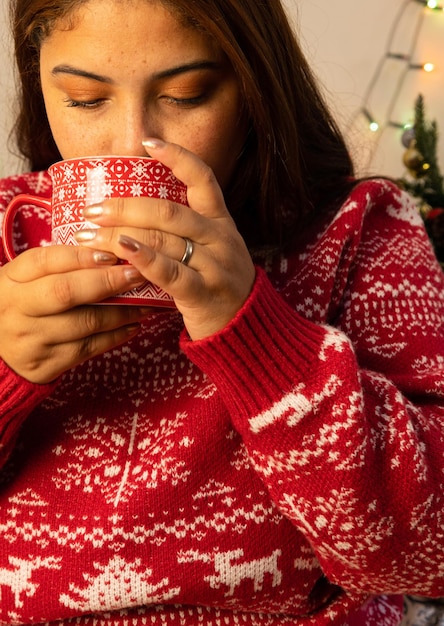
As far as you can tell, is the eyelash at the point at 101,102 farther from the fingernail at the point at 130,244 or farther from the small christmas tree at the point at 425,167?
the small christmas tree at the point at 425,167

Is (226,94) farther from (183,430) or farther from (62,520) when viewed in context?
(62,520)

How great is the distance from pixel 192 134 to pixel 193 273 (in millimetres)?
252

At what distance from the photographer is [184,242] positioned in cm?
56

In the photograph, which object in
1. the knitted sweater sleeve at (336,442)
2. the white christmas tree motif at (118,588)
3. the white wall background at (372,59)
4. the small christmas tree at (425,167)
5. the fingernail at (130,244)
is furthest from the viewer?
the white wall background at (372,59)

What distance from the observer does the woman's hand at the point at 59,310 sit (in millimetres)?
567

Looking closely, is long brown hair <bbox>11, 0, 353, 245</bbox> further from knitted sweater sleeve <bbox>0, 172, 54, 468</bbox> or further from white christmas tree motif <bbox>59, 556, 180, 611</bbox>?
white christmas tree motif <bbox>59, 556, 180, 611</bbox>

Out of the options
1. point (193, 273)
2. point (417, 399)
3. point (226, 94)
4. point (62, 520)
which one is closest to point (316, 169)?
point (226, 94)

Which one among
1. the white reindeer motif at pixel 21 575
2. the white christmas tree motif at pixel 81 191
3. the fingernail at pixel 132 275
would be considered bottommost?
the white reindeer motif at pixel 21 575

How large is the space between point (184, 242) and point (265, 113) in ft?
1.05

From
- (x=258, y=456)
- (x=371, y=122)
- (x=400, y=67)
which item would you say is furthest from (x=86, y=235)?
(x=400, y=67)

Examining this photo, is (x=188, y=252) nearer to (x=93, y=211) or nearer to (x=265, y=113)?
(x=93, y=211)

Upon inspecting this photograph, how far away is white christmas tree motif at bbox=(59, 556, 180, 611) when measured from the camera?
75 centimetres

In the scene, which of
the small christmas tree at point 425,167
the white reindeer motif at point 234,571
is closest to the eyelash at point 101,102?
the white reindeer motif at point 234,571

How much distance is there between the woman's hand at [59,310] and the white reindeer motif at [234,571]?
0.29 meters
